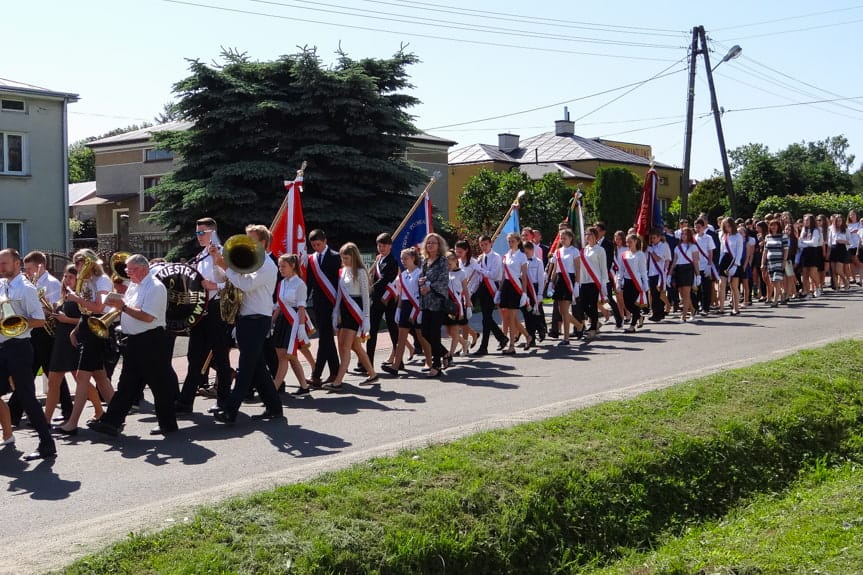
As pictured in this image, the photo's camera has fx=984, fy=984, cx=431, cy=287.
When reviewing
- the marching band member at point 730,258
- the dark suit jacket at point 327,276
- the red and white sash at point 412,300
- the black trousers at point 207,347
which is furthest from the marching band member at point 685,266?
the black trousers at point 207,347

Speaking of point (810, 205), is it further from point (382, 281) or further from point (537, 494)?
point (537, 494)

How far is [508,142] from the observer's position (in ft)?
226

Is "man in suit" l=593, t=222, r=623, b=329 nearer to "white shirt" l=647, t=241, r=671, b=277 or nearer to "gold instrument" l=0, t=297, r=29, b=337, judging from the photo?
"white shirt" l=647, t=241, r=671, b=277

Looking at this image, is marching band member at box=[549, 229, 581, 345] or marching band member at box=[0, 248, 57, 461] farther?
marching band member at box=[549, 229, 581, 345]

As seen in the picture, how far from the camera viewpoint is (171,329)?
10148 millimetres

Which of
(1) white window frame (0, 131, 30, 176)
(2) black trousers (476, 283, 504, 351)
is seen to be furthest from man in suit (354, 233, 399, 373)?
(1) white window frame (0, 131, 30, 176)

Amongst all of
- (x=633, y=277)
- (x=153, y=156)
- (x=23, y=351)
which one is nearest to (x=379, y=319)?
(x=633, y=277)

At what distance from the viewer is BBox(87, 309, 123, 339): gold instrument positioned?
361 inches

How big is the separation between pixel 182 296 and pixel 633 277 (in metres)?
9.44

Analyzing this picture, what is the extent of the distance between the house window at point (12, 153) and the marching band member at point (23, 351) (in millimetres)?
26659

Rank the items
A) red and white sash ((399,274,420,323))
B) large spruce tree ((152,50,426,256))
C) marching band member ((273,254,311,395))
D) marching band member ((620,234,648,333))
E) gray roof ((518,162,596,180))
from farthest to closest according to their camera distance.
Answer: gray roof ((518,162,596,180)) < large spruce tree ((152,50,426,256)) < marching band member ((620,234,648,333)) < red and white sash ((399,274,420,323)) < marching band member ((273,254,311,395))

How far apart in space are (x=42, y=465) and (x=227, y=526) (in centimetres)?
330

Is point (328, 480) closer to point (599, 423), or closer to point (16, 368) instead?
point (599, 423)

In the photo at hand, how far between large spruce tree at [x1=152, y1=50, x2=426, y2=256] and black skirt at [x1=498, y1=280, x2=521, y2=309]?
967 cm
